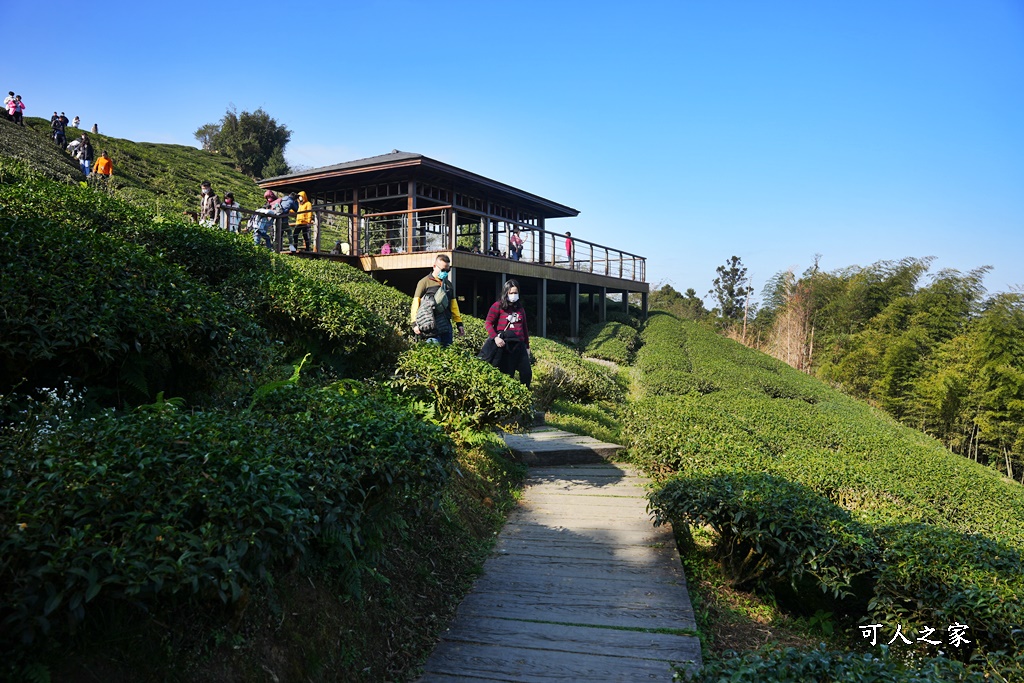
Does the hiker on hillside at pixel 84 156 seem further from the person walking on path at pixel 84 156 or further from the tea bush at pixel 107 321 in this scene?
the tea bush at pixel 107 321

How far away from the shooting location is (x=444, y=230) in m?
17.1

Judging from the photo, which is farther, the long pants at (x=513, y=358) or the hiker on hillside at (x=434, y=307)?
the long pants at (x=513, y=358)

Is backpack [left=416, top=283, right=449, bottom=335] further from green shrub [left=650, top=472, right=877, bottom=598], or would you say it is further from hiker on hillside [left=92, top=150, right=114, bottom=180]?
hiker on hillside [left=92, top=150, right=114, bottom=180]

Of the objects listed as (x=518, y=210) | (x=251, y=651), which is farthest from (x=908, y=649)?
(x=518, y=210)

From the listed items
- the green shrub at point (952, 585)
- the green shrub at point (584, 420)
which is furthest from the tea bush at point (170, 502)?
the green shrub at point (584, 420)

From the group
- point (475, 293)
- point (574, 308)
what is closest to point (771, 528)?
point (475, 293)

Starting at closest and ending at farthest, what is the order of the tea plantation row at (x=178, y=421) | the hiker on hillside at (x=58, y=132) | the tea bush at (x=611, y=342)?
the tea plantation row at (x=178, y=421) < the tea bush at (x=611, y=342) < the hiker on hillside at (x=58, y=132)

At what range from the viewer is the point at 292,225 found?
13.9 m

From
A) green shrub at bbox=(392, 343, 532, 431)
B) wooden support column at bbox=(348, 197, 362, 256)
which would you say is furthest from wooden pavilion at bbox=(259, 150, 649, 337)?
green shrub at bbox=(392, 343, 532, 431)

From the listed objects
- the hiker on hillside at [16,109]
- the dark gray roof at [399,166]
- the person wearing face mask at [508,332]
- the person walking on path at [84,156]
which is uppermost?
the hiker on hillside at [16,109]

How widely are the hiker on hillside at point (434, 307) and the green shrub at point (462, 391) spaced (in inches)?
64.8

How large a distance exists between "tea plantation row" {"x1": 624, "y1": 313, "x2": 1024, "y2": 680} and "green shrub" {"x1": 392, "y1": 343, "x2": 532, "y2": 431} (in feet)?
4.93

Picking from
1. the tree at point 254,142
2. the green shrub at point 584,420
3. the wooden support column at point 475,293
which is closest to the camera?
the green shrub at point 584,420

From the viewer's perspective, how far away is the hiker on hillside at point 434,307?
7.68m
